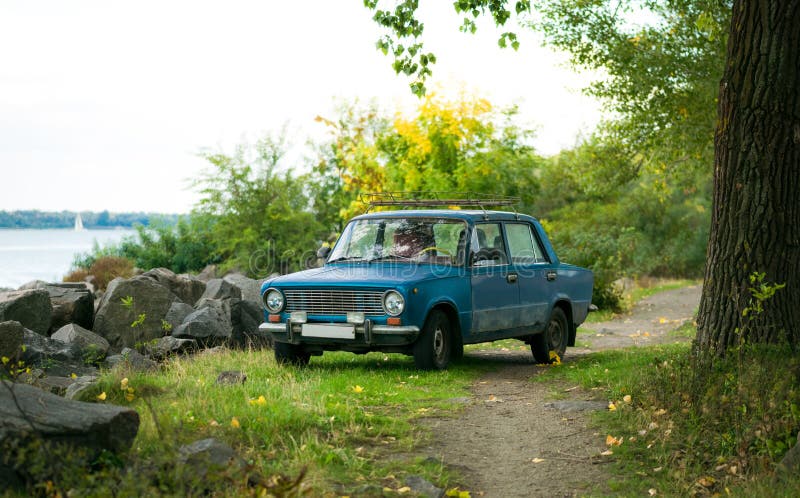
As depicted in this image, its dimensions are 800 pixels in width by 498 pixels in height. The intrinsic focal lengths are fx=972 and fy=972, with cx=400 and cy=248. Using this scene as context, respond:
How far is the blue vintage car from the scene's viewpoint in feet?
34.7

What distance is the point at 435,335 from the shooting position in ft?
35.9

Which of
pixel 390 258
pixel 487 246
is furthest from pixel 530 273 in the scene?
pixel 390 258

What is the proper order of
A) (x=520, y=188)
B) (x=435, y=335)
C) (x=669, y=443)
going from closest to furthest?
(x=669, y=443) → (x=435, y=335) → (x=520, y=188)

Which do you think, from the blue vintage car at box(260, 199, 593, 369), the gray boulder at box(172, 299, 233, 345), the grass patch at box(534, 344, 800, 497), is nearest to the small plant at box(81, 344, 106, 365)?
the gray boulder at box(172, 299, 233, 345)

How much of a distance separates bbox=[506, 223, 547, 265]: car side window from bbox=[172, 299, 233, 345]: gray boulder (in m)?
4.53

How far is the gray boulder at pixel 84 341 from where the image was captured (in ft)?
41.4

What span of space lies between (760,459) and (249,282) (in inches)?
453

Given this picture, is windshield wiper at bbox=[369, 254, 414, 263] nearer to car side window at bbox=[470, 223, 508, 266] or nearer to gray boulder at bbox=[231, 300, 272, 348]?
car side window at bbox=[470, 223, 508, 266]

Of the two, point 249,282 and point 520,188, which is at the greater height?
point 520,188

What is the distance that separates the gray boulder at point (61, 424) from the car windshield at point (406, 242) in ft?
18.5

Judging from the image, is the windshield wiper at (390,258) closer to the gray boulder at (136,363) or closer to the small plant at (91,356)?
the gray boulder at (136,363)

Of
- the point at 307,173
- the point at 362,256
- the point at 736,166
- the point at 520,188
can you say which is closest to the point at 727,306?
the point at 736,166

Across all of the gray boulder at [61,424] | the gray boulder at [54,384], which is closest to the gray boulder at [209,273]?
the gray boulder at [54,384]

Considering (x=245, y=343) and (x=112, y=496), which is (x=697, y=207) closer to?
(x=245, y=343)
